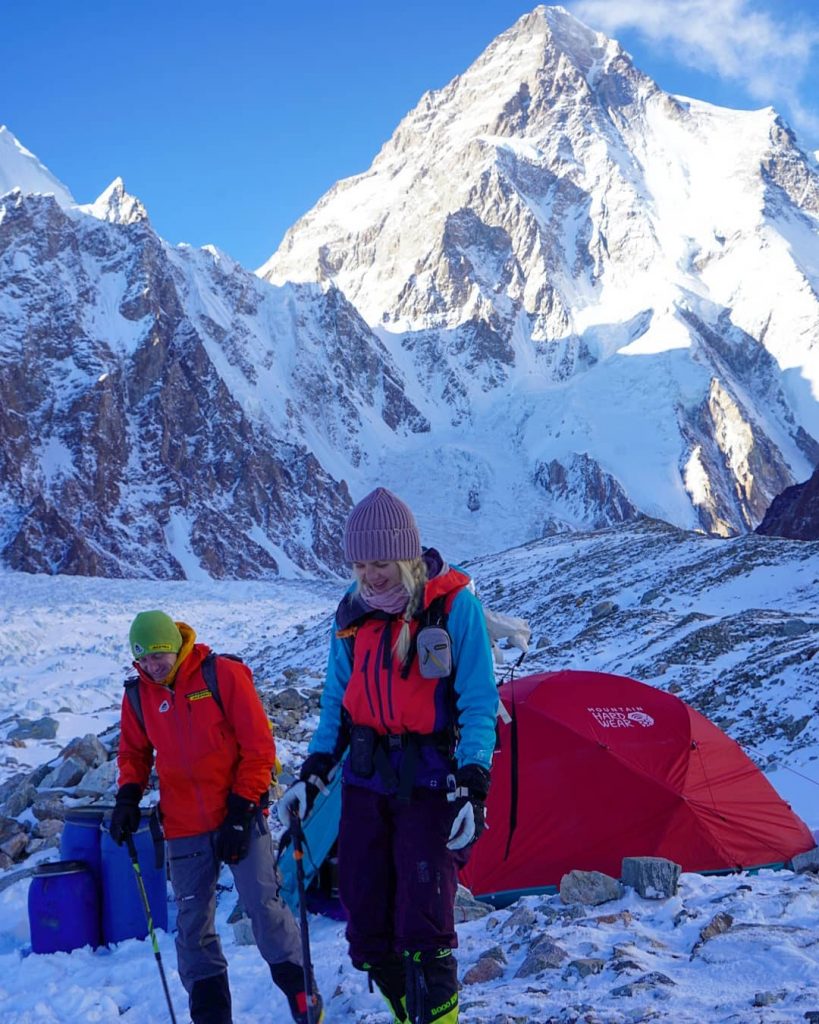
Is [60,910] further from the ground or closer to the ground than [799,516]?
further from the ground

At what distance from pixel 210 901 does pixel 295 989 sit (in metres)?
0.60

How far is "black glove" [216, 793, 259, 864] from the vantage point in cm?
419

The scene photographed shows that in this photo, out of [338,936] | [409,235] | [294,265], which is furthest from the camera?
[294,265]

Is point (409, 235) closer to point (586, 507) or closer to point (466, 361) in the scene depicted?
point (466, 361)

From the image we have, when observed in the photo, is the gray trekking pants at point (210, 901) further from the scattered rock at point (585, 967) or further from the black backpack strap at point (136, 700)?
the scattered rock at point (585, 967)

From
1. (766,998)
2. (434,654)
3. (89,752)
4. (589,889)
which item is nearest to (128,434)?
(89,752)

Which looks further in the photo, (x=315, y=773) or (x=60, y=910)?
(x=60, y=910)

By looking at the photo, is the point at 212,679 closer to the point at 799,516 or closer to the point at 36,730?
the point at 36,730

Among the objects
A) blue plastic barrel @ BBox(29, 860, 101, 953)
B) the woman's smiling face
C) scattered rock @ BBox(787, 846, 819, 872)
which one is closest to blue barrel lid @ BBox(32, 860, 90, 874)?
blue plastic barrel @ BBox(29, 860, 101, 953)

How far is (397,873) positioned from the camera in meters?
3.53

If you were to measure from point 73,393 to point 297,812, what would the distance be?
9851cm

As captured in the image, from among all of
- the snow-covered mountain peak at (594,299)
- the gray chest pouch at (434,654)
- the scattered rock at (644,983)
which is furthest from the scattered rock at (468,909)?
the snow-covered mountain peak at (594,299)

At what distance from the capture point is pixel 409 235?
559 feet

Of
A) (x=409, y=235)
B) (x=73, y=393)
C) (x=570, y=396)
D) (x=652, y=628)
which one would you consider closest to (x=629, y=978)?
(x=652, y=628)
